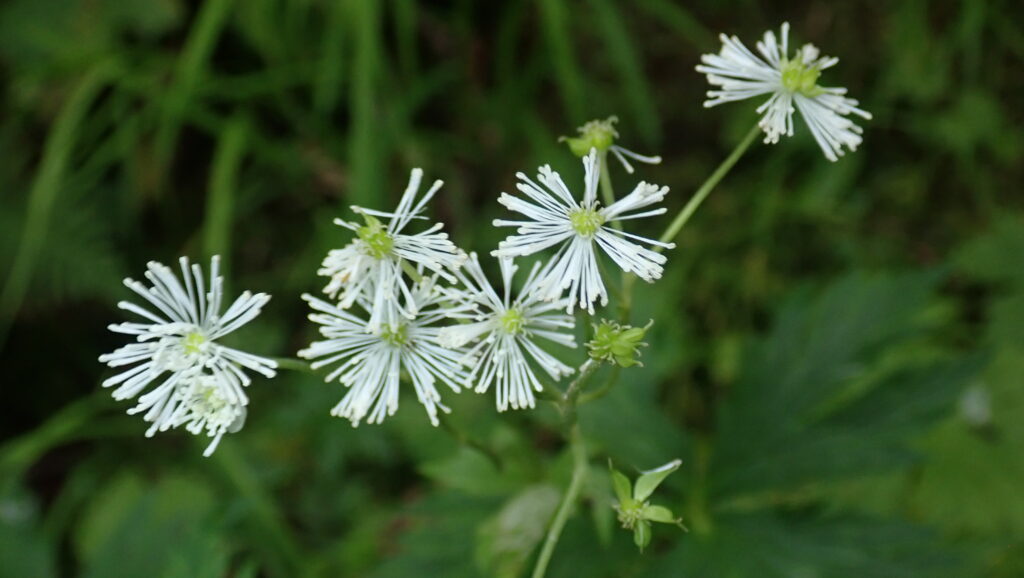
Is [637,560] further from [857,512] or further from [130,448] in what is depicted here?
[130,448]

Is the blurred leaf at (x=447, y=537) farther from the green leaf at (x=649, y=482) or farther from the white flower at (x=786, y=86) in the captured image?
the white flower at (x=786, y=86)

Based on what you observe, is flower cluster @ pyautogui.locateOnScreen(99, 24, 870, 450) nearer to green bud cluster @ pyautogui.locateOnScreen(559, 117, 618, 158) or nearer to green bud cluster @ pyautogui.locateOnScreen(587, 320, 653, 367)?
green bud cluster @ pyautogui.locateOnScreen(587, 320, 653, 367)

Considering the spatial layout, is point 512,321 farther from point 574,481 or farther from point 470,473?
point 470,473

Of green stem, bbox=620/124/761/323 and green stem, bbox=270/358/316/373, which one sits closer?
green stem, bbox=270/358/316/373

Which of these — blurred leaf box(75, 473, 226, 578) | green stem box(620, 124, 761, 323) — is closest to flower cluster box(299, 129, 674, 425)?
green stem box(620, 124, 761, 323)

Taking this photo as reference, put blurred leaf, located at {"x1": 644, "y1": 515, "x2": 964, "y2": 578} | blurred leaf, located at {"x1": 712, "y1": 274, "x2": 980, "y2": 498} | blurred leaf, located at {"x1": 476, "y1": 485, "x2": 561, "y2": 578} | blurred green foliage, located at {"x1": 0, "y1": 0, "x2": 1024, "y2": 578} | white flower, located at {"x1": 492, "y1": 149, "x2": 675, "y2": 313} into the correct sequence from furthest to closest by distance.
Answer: blurred green foliage, located at {"x1": 0, "y1": 0, "x2": 1024, "y2": 578} < blurred leaf, located at {"x1": 712, "y1": 274, "x2": 980, "y2": 498} < blurred leaf, located at {"x1": 644, "y1": 515, "x2": 964, "y2": 578} < blurred leaf, located at {"x1": 476, "y1": 485, "x2": 561, "y2": 578} < white flower, located at {"x1": 492, "y1": 149, "x2": 675, "y2": 313}

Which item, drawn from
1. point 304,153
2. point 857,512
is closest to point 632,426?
point 857,512

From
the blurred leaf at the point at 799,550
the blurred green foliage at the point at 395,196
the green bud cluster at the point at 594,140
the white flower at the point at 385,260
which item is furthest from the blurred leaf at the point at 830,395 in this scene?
the white flower at the point at 385,260
